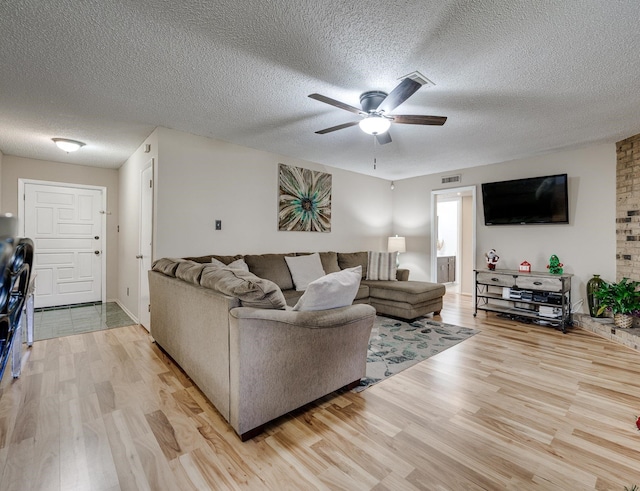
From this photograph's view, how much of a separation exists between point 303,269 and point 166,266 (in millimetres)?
1830

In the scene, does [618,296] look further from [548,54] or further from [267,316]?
[267,316]

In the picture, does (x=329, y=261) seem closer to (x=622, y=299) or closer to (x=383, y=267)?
(x=383, y=267)

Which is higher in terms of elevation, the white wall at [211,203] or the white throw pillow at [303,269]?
the white wall at [211,203]

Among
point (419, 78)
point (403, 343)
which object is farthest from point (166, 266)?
point (419, 78)

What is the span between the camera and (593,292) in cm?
379

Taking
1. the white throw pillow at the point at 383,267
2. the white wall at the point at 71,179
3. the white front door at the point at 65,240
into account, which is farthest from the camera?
the white throw pillow at the point at 383,267

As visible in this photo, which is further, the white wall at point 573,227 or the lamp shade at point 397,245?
the lamp shade at point 397,245

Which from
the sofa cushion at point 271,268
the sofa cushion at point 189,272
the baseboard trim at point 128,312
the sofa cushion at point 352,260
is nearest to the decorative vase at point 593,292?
the sofa cushion at point 352,260

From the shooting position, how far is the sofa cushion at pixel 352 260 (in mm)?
4969

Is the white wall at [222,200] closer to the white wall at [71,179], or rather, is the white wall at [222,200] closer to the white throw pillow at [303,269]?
the white throw pillow at [303,269]

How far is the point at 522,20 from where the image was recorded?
170 cm

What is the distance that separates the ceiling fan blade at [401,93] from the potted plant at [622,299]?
11.3ft

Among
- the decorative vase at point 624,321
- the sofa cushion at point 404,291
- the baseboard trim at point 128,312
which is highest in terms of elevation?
the sofa cushion at point 404,291

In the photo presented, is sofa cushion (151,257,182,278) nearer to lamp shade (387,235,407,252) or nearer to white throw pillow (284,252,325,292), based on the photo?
white throw pillow (284,252,325,292)
